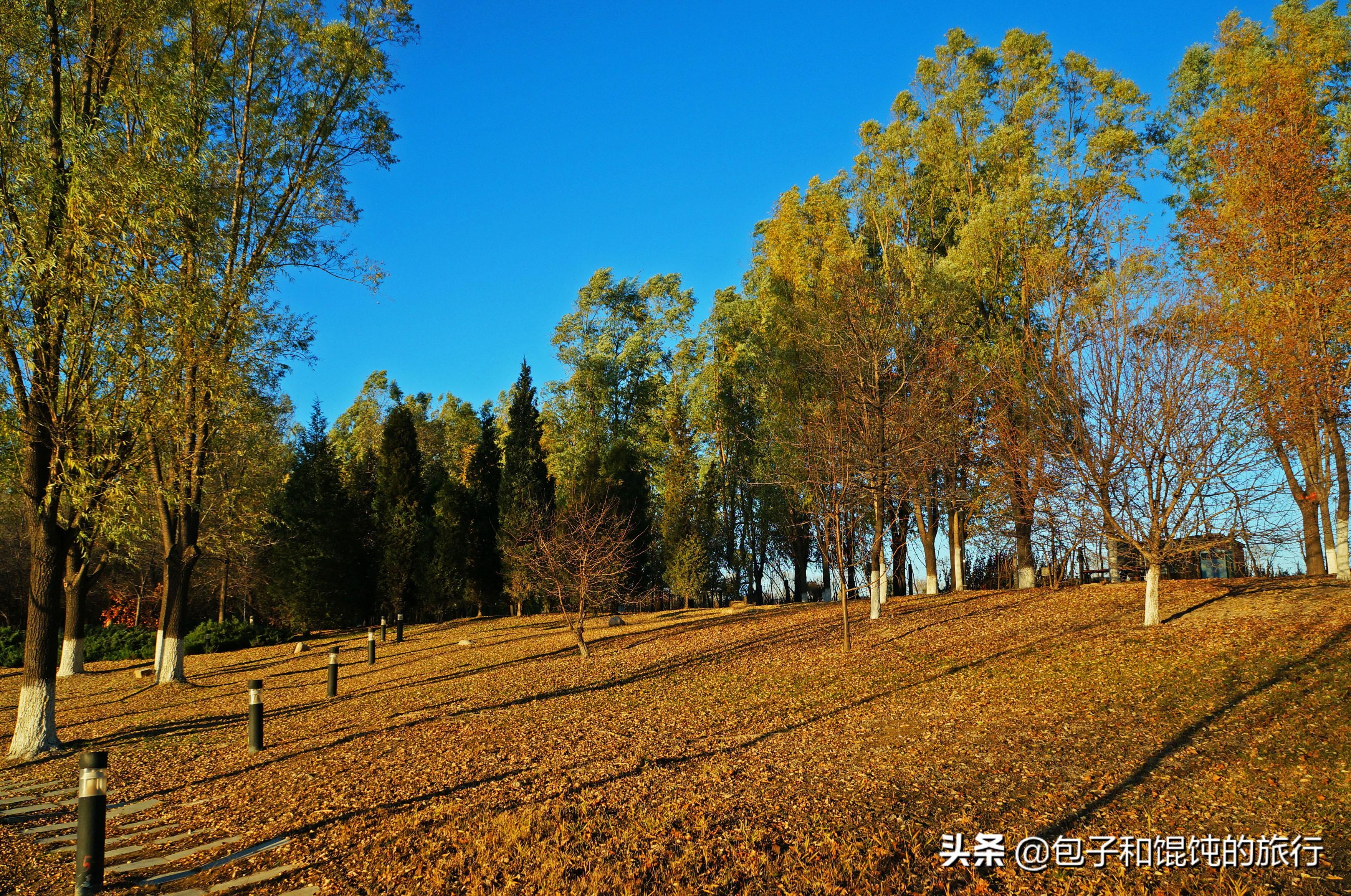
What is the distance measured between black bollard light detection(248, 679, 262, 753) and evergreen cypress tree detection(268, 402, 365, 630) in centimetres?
1720

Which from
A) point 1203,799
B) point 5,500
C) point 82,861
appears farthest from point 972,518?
point 5,500

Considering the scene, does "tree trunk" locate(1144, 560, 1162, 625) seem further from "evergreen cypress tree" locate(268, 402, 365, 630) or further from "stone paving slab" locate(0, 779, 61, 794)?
"evergreen cypress tree" locate(268, 402, 365, 630)

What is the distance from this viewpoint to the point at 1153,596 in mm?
11930

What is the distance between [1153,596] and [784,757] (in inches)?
325

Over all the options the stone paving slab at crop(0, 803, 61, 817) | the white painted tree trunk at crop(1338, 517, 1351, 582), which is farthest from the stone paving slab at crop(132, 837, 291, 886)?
the white painted tree trunk at crop(1338, 517, 1351, 582)

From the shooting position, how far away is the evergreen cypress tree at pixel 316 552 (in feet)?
81.1

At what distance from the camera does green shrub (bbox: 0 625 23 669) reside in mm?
20219

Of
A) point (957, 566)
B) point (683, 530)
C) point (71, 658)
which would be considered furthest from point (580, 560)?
point (71, 658)

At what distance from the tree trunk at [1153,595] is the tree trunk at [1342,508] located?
4.86 meters

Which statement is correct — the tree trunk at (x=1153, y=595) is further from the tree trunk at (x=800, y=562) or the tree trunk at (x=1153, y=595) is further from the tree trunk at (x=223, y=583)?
the tree trunk at (x=223, y=583)

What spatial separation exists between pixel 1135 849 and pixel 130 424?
12.1 metres

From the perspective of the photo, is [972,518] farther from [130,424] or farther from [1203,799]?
[130,424]

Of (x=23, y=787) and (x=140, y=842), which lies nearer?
(x=140, y=842)

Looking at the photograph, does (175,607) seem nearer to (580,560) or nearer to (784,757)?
(580,560)
